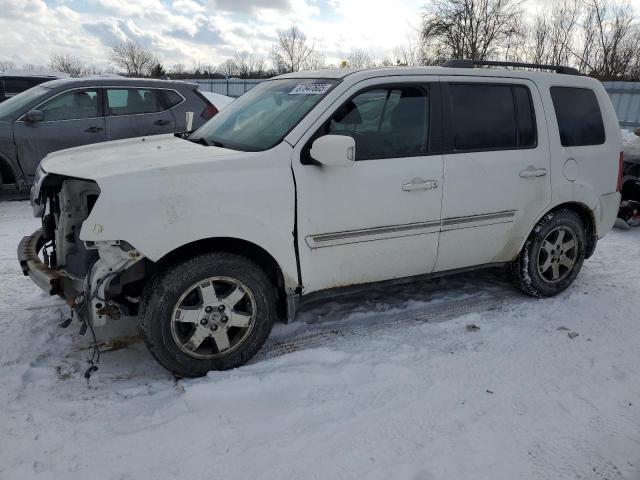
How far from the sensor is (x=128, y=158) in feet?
10.4

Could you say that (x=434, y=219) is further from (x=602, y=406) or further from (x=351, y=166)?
(x=602, y=406)

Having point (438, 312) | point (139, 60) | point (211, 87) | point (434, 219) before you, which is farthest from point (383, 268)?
point (139, 60)

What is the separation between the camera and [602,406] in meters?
2.99

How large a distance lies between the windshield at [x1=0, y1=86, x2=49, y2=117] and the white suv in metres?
4.12

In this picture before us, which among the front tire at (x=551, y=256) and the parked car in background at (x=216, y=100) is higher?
the parked car in background at (x=216, y=100)

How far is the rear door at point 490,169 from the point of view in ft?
12.2

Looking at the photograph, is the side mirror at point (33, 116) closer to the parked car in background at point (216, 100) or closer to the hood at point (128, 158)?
the parked car in background at point (216, 100)

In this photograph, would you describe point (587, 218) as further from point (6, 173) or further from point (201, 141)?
point (6, 173)

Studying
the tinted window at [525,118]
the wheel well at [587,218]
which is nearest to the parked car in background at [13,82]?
the tinted window at [525,118]

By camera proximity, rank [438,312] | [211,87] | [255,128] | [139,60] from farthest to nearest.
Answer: [139,60], [211,87], [438,312], [255,128]

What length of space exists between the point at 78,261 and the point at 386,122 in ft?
7.25

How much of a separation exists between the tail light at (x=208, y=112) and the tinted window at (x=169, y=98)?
15.7 inches

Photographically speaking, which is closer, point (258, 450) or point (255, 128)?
point (258, 450)

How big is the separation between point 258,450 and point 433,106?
2.55 m
